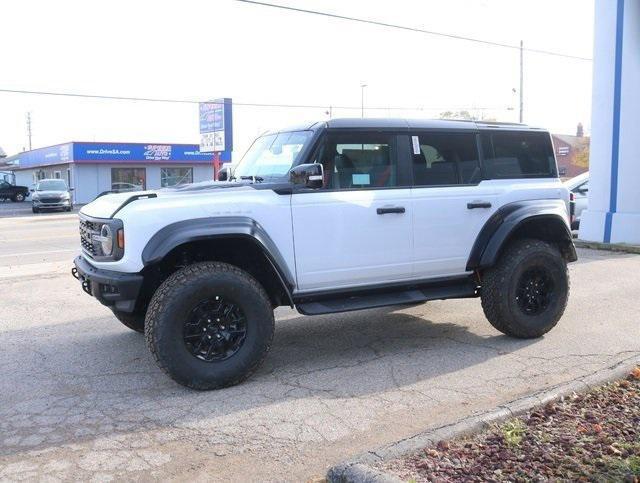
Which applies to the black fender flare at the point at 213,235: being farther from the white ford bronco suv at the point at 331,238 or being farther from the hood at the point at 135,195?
the hood at the point at 135,195

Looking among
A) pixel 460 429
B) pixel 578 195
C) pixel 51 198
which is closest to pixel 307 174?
pixel 460 429

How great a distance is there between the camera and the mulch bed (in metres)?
3.38

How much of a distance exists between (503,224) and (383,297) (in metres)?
1.42

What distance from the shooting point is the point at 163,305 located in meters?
4.78

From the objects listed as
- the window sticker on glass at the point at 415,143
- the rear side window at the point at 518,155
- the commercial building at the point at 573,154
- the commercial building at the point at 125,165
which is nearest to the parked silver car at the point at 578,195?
the rear side window at the point at 518,155

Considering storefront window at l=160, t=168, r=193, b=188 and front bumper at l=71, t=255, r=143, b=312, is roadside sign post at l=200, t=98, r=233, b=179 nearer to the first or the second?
storefront window at l=160, t=168, r=193, b=188

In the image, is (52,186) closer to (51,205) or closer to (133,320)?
(51,205)

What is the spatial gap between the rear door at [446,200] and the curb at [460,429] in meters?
1.64

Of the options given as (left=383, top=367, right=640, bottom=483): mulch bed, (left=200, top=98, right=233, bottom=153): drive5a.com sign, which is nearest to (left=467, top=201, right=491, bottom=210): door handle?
(left=383, top=367, right=640, bottom=483): mulch bed

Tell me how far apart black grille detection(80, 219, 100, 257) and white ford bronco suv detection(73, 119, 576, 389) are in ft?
0.07

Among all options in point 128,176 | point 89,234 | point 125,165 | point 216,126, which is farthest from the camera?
point 128,176

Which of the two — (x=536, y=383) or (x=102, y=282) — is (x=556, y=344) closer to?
(x=536, y=383)

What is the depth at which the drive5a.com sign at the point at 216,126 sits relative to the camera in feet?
135

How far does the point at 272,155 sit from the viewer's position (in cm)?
606
